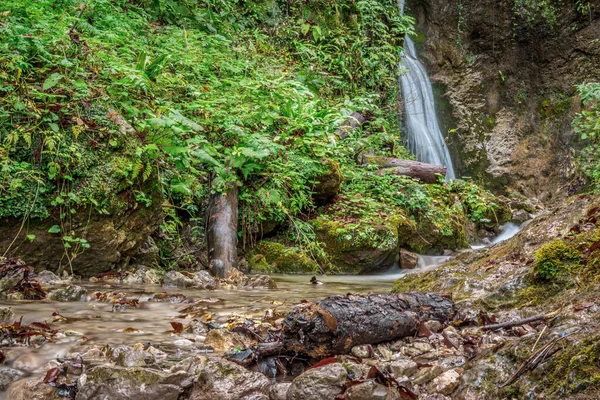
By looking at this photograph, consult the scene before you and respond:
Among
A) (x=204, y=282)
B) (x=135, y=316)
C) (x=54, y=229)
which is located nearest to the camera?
(x=135, y=316)

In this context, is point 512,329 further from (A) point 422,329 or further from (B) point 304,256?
(B) point 304,256

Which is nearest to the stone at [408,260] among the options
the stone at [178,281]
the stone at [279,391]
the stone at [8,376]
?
the stone at [178,281]

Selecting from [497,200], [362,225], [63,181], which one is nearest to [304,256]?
[362,225]

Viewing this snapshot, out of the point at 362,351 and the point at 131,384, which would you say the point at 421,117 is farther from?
the point at 131,384

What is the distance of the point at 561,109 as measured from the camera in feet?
49.5

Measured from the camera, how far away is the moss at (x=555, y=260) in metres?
2.70

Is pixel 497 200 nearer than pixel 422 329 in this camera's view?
No

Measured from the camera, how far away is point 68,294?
3779 millimetres

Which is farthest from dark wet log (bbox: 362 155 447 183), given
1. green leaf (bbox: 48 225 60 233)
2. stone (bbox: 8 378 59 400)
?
stone (bbox: 8 378 59 400)

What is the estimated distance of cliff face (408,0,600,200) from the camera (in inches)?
583

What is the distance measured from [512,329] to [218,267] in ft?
13.5

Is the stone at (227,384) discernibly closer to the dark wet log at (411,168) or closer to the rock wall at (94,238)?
the rock wall at (94,238)

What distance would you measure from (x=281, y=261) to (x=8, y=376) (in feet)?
16.4

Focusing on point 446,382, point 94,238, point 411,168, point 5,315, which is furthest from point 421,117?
point 446,382
